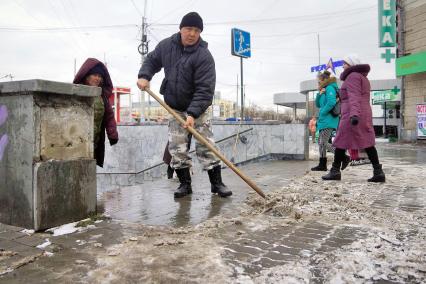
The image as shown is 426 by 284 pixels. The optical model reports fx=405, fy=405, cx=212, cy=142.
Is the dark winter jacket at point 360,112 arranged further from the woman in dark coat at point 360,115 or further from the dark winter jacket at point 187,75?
the dark winter jacket at point 187,75

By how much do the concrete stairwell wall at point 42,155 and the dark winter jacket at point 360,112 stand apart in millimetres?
3486

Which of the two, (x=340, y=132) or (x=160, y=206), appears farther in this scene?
(x=340, y=132)

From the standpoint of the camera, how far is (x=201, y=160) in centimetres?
443

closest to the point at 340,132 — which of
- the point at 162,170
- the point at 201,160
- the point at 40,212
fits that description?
the point at 201,160

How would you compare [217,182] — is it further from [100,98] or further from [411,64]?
[411,64]

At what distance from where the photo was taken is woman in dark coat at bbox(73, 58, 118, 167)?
4132mm

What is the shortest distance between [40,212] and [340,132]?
403cm

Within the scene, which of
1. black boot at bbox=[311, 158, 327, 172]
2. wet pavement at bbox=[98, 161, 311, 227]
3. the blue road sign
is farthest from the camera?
the blue road sign

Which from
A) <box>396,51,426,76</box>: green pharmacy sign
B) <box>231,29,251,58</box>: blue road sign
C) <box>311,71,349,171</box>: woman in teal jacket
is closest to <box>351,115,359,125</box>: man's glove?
<box>311,71,349,171</box>: woman in teal jacket

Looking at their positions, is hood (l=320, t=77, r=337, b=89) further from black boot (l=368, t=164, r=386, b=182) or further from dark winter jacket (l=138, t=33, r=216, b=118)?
dark winter jacket (l=138, t=33, r=216, b=118)

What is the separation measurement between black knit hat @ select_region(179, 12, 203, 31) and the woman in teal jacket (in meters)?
3.08

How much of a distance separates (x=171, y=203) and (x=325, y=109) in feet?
11.4

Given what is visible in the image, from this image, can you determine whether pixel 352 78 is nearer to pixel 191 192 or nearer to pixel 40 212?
pixel 191 192

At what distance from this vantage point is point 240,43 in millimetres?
10484
